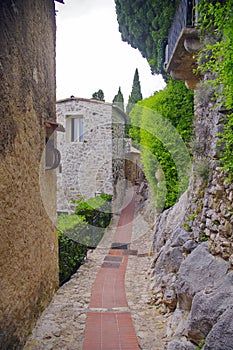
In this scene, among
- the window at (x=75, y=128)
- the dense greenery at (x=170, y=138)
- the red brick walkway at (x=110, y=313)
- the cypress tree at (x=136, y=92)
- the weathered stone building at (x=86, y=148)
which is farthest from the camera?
the cypress tree at (x=136, y=92)

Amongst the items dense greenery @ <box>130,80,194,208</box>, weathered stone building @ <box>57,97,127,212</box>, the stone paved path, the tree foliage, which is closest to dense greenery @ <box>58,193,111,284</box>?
the stone paved path

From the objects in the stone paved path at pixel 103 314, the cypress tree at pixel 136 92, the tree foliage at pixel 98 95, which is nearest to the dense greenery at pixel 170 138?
the stone paved path at pixel 103 314

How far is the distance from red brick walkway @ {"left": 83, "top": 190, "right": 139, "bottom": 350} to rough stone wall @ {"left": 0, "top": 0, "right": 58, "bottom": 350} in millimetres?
946

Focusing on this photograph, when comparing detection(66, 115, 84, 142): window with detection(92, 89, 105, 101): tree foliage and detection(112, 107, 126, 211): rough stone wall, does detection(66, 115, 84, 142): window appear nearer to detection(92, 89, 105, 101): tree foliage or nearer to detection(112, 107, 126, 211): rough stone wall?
detection(112, 107, 126, 211): rough stone wall

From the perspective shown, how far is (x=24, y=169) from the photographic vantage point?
4.22 meters

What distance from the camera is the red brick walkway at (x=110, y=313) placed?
4.10m

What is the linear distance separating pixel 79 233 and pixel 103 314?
3.48 m

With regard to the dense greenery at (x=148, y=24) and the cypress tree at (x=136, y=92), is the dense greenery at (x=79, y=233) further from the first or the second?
the cypress tree at (x=136, y=92)

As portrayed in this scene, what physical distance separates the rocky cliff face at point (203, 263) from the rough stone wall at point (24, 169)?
2.07 m

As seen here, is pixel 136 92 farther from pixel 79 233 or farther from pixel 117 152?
pixel 79 233

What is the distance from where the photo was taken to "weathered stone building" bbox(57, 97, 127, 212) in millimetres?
12875

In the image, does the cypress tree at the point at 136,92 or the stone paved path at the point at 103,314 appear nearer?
the stone paved path at the point at 103,314

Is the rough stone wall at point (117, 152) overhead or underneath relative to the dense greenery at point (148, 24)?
underneath

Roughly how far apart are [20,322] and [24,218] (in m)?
1.42
